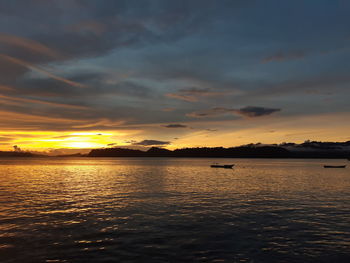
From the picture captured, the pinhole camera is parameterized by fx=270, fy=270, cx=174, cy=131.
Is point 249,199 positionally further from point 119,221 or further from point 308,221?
point 119,221

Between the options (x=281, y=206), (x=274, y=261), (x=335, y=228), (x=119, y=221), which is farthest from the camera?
(x=281, y=206)

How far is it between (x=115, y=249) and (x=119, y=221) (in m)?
9.36

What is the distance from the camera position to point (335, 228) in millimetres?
27781

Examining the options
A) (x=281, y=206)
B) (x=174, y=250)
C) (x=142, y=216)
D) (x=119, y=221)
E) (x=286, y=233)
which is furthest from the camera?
(x=281, y=206)

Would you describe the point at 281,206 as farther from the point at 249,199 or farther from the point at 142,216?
the point at 142,216

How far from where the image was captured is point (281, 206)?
133ft

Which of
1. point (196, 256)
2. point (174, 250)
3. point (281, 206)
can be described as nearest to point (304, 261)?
point (196, 256)

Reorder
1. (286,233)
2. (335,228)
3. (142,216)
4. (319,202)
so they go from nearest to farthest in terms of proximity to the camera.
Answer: (286,233) → (335,228) → (142,216) → (319,202)

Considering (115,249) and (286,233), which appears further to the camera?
(286,233)

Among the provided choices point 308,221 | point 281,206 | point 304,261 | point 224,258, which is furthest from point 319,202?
point 224,258

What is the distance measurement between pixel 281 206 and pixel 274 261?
76.8 feet

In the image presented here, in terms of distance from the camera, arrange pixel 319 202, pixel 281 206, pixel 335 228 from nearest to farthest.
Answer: pixel 335 228, pixel 281 206, pixel 319 202

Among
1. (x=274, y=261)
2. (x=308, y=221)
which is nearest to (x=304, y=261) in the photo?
(x=274, y=261)

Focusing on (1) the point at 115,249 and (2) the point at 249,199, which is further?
(2) the point at 249,199
